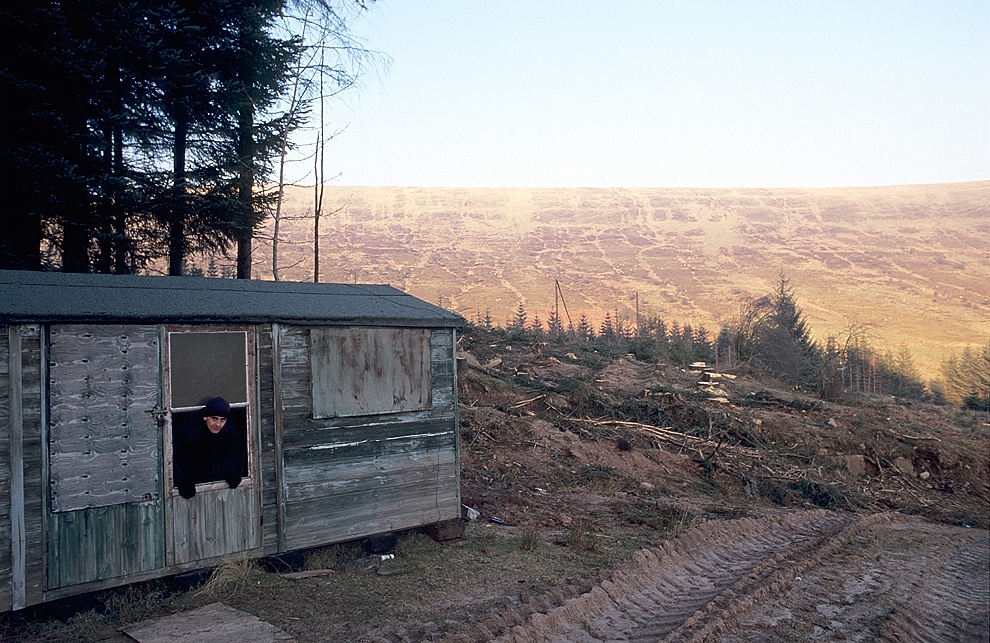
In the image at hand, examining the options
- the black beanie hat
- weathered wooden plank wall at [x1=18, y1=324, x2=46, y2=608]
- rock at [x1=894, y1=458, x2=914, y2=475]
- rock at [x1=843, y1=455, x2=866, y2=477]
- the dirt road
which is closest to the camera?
weathered wooden plank wall at [x1=18, y1=324, x2=46, y2=608]

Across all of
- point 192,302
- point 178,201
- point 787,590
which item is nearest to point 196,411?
point 192,302

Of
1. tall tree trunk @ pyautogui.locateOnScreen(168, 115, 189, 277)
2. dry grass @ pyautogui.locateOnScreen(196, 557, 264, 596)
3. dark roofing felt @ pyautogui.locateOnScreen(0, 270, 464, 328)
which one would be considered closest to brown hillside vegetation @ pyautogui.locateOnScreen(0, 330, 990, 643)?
dry grass @ pyautogui.locateOnScreen(196, 557, 264, 596)

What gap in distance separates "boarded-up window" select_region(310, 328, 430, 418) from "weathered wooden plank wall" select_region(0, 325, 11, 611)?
2.62 metres

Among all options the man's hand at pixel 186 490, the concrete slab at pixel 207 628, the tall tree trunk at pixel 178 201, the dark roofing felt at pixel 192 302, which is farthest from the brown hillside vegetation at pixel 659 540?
the tall tree trunk at pixel 178 201

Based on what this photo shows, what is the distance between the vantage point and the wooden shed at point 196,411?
18.9 ft

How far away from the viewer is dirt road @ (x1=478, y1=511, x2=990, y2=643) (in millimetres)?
6133

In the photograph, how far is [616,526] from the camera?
32.5 ft

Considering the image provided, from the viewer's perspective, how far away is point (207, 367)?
696 centimetres

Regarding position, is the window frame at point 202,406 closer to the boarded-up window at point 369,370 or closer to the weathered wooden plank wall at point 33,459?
the boarded-up window at point 369,370

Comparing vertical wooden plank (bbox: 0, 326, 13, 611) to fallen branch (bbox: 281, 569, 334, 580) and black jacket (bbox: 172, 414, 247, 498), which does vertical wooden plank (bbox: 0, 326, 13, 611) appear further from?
fallen branch (bbox: 281, 569, 334, 580)

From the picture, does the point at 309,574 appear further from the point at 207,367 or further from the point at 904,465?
the point at 904,465

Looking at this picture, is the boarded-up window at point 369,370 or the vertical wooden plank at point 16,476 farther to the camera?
the boarded-up window at point 369,370

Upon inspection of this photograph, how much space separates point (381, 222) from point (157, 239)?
84.8 m

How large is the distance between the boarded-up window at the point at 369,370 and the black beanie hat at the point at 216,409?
3.04 ft
